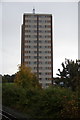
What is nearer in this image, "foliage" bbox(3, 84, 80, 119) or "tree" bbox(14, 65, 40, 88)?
"foliage" bbox(3, 84, 80, 119)

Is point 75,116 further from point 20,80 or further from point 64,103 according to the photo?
point 20,80

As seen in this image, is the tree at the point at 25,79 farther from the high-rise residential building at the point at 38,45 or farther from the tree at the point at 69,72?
the high-rise residential building at the point at 38,45

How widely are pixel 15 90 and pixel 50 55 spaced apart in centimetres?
8543

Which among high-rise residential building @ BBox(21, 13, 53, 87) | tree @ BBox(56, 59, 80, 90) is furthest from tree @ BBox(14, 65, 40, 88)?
high-rise residential building @ BBox(21, 13, 53, 87)

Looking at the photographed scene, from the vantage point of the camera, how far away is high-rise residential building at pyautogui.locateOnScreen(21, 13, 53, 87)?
11350 cm

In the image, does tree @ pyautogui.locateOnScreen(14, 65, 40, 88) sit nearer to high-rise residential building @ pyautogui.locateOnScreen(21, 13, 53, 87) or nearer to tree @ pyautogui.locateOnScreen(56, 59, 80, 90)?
tree @ pyautogui.locateOnScreen(56, 59, 80, 90)

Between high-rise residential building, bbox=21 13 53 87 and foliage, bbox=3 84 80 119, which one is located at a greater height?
high-rise residential building, bbox=21 13 53 87

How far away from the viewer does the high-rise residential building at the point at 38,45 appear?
11350 centimetres

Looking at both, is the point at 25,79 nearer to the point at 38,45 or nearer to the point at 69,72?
the point at 69,72

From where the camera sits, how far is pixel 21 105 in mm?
Result: 28438

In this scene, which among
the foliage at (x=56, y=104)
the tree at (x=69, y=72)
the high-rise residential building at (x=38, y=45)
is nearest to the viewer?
the foliage at (x=56, y=104)

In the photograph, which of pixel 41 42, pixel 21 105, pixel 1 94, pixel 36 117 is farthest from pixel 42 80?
pixel 36 117

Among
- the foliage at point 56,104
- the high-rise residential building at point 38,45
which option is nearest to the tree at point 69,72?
the foliage at point 56,104

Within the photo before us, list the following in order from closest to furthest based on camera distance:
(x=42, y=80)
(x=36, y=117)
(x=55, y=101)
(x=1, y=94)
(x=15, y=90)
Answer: (x=55, y=101) < (x=36, y=117) < (x=15, y=90) < (x=1, y=94) < (x=42, y=80)
